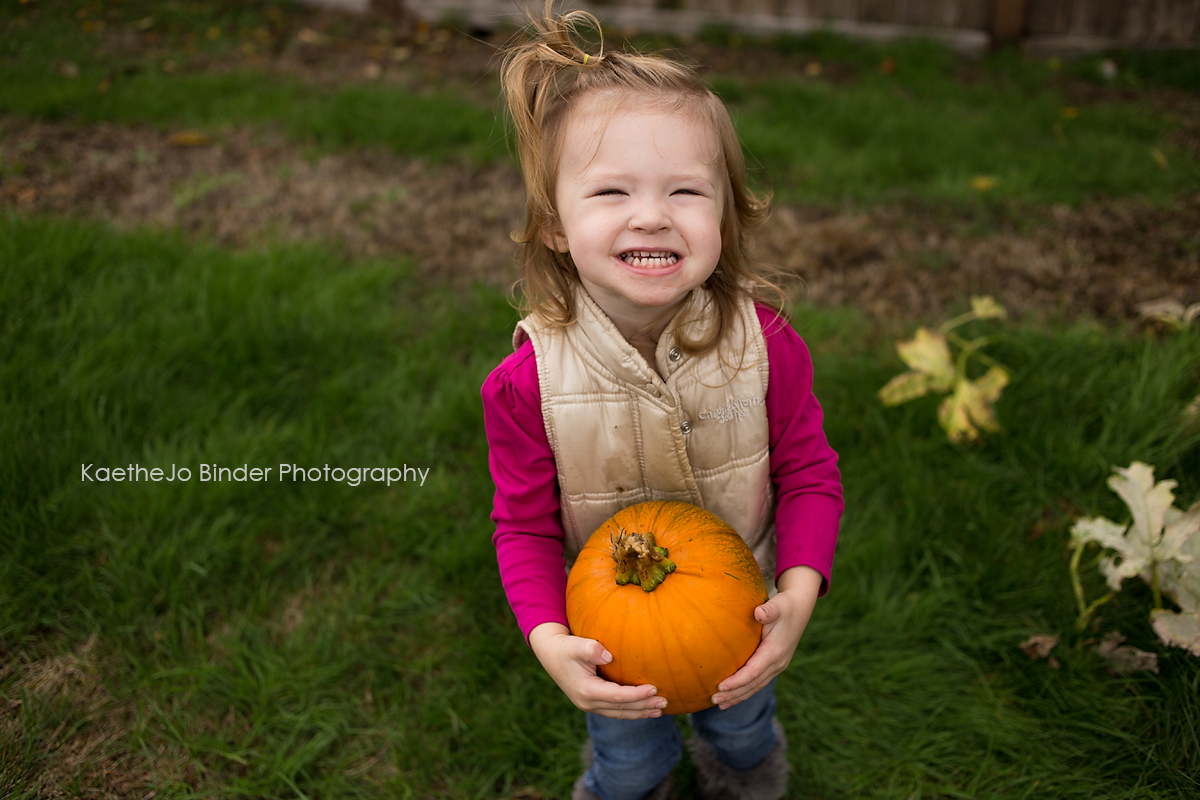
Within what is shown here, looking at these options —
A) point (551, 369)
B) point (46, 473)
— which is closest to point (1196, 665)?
point (551, 369)

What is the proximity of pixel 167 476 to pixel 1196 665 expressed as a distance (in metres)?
3.09

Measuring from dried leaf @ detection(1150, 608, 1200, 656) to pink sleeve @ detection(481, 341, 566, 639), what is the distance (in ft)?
4.97

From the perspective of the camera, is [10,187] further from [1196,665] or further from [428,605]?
[1196,665]

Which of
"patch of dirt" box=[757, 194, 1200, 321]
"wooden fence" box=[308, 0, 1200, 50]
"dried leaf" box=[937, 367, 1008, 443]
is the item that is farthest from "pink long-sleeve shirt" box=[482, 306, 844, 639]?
"wooden fence" box=[308, 0, 1200, 50]

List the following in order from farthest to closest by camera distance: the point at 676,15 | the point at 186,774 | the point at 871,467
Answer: the point at 676,15 < the point at 871,467 < the point at 186,774

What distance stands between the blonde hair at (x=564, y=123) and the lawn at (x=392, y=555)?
117 cm

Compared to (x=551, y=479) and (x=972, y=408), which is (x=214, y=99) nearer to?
(x=551, y=479)

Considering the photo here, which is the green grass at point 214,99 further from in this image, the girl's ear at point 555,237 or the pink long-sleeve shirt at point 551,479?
the pink long-sleeve shirt at point 551,479

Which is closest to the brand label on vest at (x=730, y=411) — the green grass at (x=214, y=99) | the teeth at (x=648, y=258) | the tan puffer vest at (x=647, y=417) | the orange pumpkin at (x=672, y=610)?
the tan puffer vest at (x=647, y=417)

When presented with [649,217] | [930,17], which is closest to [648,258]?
[649,217]

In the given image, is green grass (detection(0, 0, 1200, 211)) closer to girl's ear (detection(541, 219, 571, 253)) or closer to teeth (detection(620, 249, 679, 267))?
girl's ear (detection(541, 219, 571, 253))

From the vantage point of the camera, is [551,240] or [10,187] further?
[10,187]

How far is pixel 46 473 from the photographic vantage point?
250cm

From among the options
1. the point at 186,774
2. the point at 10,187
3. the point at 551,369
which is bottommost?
the point at 186,774
